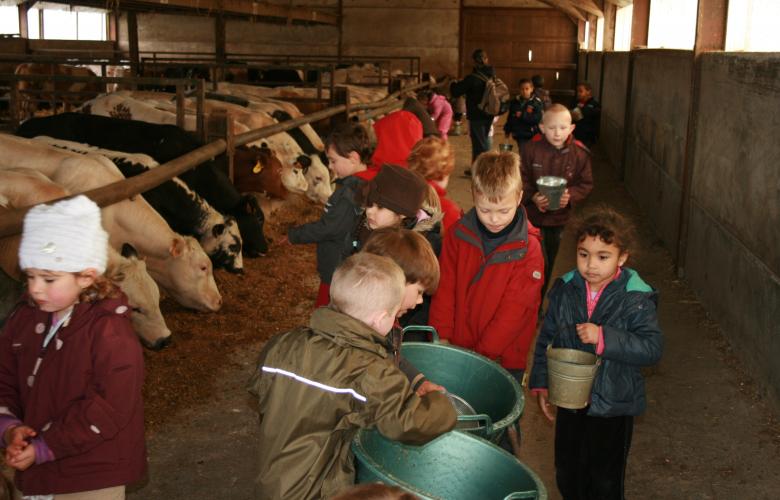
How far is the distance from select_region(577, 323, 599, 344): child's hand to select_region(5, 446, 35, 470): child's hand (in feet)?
5.10

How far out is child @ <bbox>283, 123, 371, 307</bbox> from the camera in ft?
12.2

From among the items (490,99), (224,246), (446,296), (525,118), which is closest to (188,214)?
(224,246)

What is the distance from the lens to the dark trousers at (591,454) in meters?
2.77

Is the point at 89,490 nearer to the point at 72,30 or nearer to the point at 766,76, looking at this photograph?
the point at 766,76

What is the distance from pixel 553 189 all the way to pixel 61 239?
3075 millimetres

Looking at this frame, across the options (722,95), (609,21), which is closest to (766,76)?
(722,95)

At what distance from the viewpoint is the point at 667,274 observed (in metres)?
6.80

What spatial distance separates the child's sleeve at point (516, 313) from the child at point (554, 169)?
193 centimetres

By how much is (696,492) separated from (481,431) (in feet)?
5.46

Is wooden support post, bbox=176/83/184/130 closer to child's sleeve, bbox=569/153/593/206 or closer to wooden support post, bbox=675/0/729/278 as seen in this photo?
child's sleeve, bbox=569/153/593/206

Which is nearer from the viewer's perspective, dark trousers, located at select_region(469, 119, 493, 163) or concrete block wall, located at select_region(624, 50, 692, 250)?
concrete block wall, located at select_region(624, 50, 692, 250)

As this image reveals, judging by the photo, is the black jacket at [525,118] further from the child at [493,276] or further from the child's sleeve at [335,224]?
the child at [493,276]

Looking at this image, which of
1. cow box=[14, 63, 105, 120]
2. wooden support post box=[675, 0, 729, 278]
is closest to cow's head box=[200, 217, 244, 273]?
wooden support post box=[675, 0, 729, 278]

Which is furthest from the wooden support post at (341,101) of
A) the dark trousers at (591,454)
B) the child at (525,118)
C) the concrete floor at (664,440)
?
the dark trousers at (591,454)
